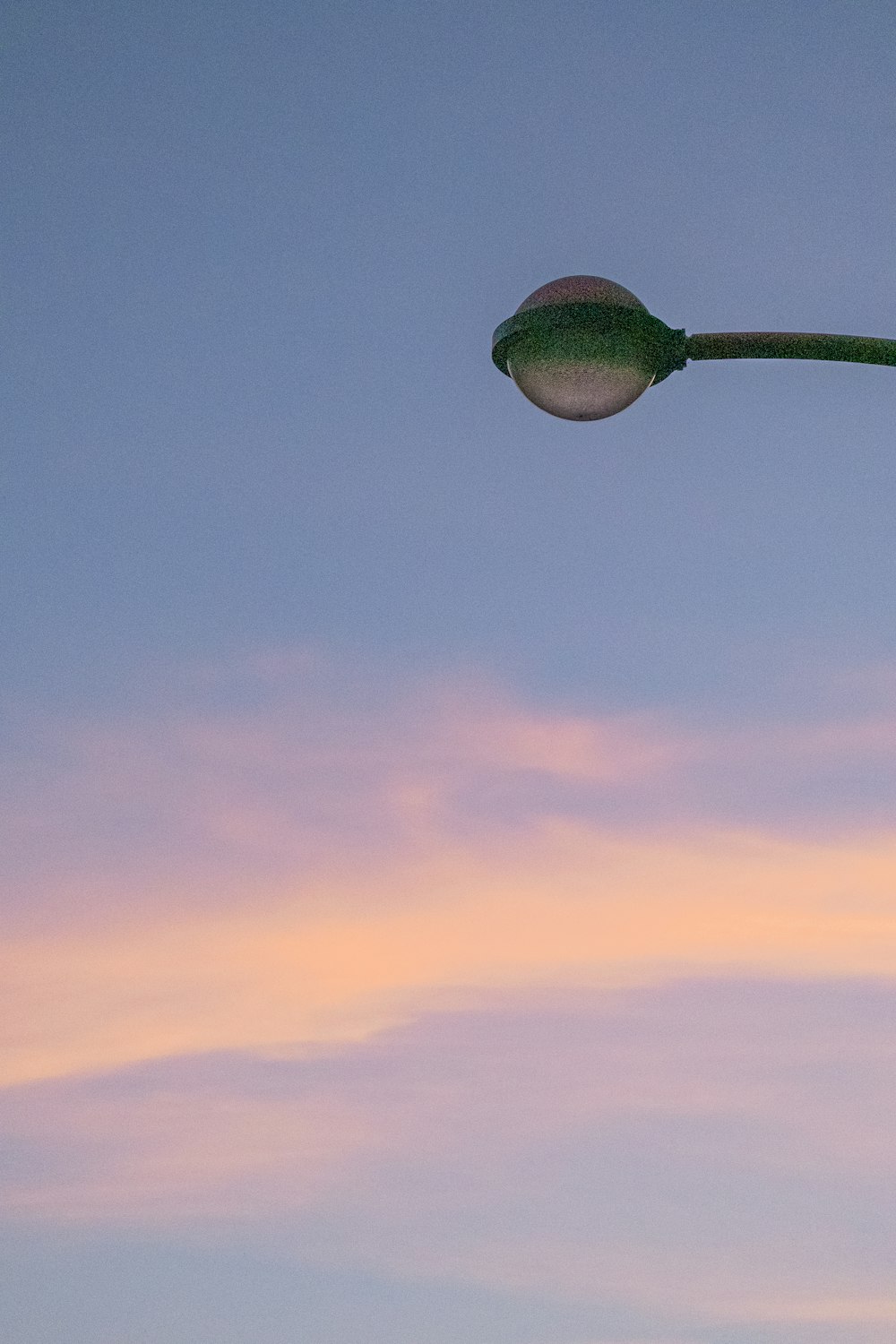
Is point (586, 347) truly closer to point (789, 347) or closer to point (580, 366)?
point (580, 366)

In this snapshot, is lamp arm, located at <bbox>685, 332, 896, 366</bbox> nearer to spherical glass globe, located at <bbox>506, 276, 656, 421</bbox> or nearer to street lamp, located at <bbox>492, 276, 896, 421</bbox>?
street lamp, located at <bbox>492, 276, 896, 421</bbox>

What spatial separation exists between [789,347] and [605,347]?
70 centimetres

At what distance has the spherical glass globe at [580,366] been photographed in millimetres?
5070

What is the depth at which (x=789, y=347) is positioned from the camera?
200 inches

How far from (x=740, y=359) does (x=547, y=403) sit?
771mm

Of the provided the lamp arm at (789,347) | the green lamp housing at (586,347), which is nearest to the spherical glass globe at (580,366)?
the green lamp housing at (586,347)

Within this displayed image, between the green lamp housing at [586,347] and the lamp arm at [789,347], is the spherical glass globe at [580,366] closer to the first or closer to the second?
the green lamp housing at [586,347]

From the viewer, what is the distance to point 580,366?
16.7ft

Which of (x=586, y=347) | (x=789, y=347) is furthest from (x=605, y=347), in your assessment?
(x=789, y=347)

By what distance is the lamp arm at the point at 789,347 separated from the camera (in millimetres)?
5051

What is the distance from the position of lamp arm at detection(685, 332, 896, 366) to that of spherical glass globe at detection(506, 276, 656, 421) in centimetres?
24

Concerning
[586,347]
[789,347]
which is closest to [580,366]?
[586,347]

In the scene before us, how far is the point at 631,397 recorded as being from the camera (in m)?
5.20

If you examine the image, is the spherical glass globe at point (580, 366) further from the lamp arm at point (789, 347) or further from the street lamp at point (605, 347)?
the lamp arm at point (789, 347)
